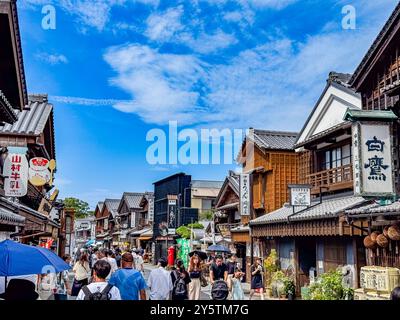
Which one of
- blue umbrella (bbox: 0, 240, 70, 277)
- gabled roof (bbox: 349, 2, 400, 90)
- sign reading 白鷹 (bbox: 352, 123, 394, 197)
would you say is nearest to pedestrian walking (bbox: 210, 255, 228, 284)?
sign reading 白鷹 (bbox: 352, 123, 394, 197)

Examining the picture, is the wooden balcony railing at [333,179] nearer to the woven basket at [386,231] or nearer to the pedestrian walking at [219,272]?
the woven basket at [386,231]

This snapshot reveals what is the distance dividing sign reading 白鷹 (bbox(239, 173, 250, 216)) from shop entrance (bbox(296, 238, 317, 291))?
19.8ft

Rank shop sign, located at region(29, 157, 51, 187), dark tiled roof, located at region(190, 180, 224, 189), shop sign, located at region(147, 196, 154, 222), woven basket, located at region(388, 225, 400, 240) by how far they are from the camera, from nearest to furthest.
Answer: woven basket, located at region(388, 225, 400, 240), shop sign, located at region(29, 157, 51, 187), dark tiled roof, located at region(190, 180, 224, 189), shop sign, located at region(147, 196, 154, 222)

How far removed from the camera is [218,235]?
3234 centimetres

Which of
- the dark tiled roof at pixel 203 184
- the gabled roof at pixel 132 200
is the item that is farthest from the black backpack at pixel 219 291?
the gabled roof at pixel 132 200

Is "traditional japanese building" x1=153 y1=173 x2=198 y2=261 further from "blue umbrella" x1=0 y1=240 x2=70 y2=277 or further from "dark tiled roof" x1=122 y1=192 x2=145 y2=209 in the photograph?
"blue umbrella" x1=0 y1=240 x2=70 y2=277

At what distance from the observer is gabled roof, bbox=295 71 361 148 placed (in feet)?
55.3

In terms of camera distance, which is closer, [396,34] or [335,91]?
[396,34]

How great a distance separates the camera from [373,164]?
10.8m

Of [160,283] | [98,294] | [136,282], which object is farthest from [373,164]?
[98,294]

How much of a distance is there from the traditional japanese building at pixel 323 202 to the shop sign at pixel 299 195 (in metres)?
0.06
